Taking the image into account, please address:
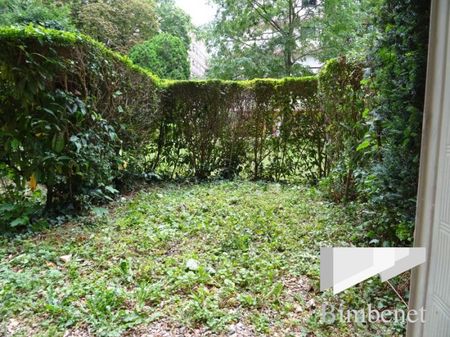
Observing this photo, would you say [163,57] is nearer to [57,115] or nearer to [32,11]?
[32,11]

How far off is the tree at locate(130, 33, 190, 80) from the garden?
5.66 meters

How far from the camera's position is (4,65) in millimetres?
2674

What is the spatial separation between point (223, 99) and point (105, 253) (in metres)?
Answer: 3.65

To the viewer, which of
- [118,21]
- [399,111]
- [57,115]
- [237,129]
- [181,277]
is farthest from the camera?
[118,21]

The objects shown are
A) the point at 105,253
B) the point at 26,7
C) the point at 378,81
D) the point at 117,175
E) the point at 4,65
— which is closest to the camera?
the point at 378,81

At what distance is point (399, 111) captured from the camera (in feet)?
5.92

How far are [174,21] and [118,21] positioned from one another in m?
4.14

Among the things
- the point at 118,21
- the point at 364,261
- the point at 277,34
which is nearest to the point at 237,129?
the point at 364,261

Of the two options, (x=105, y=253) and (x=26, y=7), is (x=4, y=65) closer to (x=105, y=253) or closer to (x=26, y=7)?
(x=105, y=253)

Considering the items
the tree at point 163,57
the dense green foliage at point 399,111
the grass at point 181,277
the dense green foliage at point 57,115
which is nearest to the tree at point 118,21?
the tree at point 163,57

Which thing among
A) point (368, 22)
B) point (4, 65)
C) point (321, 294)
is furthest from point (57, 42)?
point (321, 294)

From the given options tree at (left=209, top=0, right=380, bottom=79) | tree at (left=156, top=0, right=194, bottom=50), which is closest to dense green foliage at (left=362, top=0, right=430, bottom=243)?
tree at (left=209, top=0, right=380, bottom=79)

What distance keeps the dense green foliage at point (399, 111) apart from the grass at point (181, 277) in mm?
521

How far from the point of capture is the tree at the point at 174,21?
575 inches
